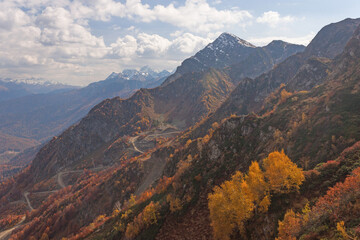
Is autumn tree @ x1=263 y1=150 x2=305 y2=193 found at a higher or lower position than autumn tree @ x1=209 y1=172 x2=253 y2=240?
higher

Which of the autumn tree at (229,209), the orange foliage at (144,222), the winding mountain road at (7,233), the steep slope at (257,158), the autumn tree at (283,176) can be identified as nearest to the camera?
the autumn tree at (229,209)

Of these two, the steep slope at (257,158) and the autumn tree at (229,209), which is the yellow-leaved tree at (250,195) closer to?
the autumn tree at (229,209)

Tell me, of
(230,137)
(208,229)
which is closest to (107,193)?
(230,137)

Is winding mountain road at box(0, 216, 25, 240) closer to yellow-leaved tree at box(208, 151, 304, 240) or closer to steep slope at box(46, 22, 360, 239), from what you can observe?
steep slope at box(46, 22, 360, 239)

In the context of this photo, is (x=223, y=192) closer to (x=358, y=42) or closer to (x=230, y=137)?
(x=230, y=137)

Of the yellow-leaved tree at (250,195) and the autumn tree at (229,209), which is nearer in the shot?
the autumn tree at (229,209)

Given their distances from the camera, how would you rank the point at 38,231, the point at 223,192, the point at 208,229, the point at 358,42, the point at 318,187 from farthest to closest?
the point at 38,231, the point at 358,42, the point at 208,229, the point at 223,192, the point at 318,187

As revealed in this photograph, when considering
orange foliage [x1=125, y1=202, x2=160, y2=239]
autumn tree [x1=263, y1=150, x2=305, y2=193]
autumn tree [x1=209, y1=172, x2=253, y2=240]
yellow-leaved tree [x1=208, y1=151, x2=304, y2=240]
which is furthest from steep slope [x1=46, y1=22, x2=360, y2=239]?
autumn tree [x1=209, y1=172, x2=253, y2=240]

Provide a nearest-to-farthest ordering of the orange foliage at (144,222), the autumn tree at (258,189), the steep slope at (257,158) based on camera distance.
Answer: the steep slope at (257,158)
the autumn tree at (258,189)
the orange foliage at (144,222)

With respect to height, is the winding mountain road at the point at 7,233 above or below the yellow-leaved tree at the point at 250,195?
below

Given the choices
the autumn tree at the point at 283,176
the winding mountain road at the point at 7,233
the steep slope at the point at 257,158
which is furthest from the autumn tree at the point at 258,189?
the winding mountain road at the point at 7,233

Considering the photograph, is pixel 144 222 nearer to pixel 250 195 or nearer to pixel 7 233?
pixel 250 195
